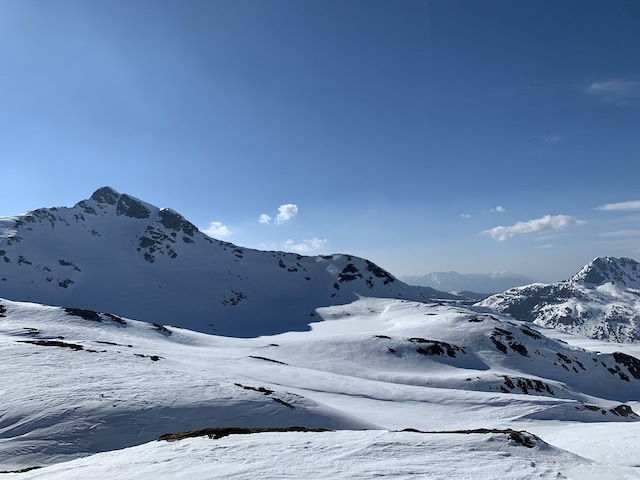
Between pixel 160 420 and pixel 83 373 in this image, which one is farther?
pixel 83 373

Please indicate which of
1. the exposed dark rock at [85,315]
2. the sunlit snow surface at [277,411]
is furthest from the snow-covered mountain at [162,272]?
the sunlit snow surface at [277,411]

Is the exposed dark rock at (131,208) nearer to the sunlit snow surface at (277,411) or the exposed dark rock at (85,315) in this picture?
the sunlit snow surface at (277,411)

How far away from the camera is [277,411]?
85.8ft

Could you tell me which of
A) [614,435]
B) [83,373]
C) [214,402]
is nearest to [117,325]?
Result: [83,373]

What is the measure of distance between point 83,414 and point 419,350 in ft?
187

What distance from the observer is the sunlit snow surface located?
43.0ft

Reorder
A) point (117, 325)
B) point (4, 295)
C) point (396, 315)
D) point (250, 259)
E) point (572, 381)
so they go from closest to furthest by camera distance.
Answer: point (117, 325) < point (572, 381) < point (4, 295) < point (396, 315) < point (250, 259)

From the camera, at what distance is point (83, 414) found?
68.4 ft

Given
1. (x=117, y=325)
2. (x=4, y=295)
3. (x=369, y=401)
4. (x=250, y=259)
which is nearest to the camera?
(x=369, y=401)

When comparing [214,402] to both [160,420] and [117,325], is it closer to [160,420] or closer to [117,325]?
[160,420]

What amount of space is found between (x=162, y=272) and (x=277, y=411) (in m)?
138

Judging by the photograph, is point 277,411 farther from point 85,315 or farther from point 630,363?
point 630,363

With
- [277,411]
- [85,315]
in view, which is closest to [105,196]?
[85,315]

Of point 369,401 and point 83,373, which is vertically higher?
point 83,373
